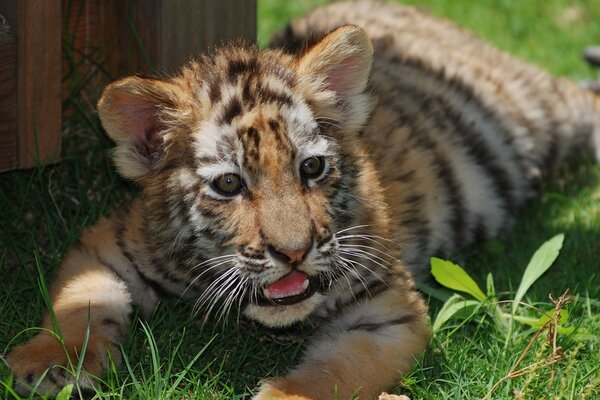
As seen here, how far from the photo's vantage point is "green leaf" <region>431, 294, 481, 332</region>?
3.61 meters

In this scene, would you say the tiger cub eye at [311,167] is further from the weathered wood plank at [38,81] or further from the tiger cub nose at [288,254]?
the weathered wood plank at [38,81]

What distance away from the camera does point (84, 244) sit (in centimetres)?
377

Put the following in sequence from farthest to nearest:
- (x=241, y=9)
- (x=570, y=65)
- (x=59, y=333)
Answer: (x=570, y=65)
(x=241, y=9)
(x=59, y=333)

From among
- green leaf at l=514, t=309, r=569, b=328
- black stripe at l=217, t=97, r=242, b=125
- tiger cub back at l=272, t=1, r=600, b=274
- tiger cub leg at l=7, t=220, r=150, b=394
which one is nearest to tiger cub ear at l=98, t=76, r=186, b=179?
black stripe at l=217, t=97, r=242, b=125

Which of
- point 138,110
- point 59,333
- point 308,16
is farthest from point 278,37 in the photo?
point 59,333

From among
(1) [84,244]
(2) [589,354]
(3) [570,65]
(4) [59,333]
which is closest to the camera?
(4) [59,333]

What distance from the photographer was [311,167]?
3.25 m

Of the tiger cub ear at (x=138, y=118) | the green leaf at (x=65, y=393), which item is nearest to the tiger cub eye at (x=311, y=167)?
the tiger cub ear at (x=138, y=118)

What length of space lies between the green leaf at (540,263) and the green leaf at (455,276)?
152 mm

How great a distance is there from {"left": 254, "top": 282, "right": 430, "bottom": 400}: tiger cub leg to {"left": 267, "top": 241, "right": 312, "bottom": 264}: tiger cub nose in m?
0.39

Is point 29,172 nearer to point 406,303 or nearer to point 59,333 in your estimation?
point 59,333

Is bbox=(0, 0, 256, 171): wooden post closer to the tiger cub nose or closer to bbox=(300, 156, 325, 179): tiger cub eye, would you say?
bbox=(300, 156, 325, 179): tiger cub eye

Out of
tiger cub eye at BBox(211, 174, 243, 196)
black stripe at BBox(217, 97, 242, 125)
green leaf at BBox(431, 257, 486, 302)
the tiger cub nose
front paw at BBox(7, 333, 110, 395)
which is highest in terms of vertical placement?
black stripe at BBox(217, 97, 242, 125)

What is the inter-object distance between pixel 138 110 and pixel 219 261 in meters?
0.54
